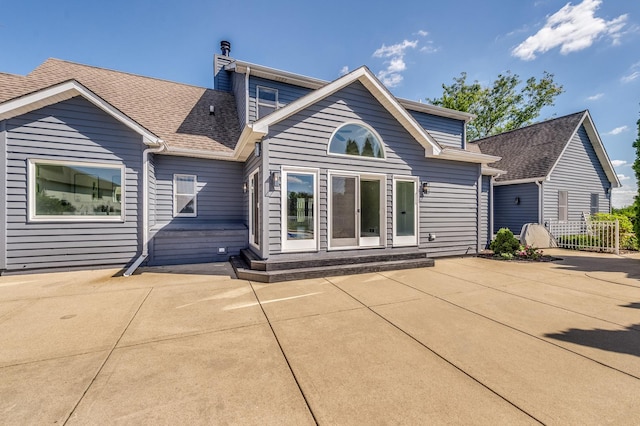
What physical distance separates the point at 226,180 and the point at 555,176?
13892mm

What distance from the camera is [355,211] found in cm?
643

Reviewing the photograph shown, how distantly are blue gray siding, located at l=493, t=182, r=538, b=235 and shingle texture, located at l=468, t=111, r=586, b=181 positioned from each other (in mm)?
522

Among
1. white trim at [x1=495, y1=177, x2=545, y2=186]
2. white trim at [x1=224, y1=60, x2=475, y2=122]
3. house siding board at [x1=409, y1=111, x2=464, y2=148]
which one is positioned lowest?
white trim at [x1=495, y1=177, x2=545, y2=186]

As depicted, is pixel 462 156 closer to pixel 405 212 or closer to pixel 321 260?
pixel 405 212

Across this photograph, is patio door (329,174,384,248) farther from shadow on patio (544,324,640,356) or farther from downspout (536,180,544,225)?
downspout (536,180,544,225)

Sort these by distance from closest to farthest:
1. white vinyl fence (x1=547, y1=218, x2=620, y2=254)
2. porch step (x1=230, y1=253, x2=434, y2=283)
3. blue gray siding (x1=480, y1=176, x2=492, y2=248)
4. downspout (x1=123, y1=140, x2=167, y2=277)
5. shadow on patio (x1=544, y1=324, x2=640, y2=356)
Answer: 1. shadow on patio (x1=544, y1=324, x2=640, y2=356)
2. porch step (x1=230, y1=253, x2=434, y2=283)
3. downspout (x1=123, y1=140, x2=167, y2=277)
4. white vinyl fence (x1=547, y1=218, x2=620, y2=254)
5. blue gray siding (x1=480, y1=176, x2=492, y2=248)

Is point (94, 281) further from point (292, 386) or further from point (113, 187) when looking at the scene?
point (292, 386)

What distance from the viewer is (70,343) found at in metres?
2.81

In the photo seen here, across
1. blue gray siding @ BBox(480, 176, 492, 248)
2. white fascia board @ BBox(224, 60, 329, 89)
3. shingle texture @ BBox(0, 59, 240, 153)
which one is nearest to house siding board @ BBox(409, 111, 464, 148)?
blue gray siding @ BBox(480, 176, 492, 248)

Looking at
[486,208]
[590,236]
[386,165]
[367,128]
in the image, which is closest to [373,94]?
[367,128]

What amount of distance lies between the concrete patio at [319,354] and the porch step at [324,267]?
522mm

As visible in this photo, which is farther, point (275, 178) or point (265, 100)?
point (265, 100)

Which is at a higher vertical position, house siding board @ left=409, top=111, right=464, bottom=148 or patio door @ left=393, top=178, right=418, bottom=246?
house siding board @ left=409, top=111, right=464, bottom=148

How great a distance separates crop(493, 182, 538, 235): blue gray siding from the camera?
37.6 ft
